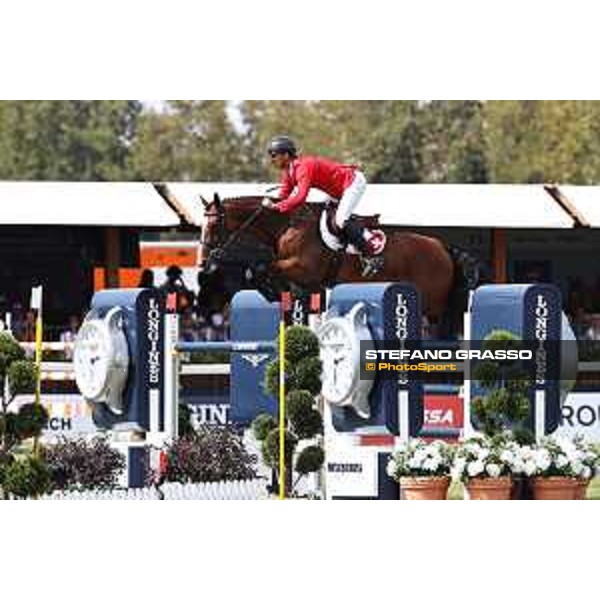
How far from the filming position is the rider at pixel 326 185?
1112 centimetres

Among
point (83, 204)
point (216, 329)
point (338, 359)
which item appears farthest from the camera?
point (216, 329)

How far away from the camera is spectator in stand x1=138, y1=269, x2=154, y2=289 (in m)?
11.4

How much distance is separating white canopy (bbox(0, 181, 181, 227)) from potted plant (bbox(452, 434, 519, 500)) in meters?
1.99

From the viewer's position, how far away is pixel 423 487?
1077cm

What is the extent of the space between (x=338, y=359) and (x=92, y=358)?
51.8 inches

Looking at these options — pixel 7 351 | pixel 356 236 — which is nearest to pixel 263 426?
pixel 356 236

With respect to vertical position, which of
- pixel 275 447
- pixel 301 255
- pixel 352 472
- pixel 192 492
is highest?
pixel 301 255

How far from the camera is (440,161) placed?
54.1ft

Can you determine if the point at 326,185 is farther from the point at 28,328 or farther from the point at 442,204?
the point at 28,328

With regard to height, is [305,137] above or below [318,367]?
above

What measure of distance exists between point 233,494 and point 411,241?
5.19ft

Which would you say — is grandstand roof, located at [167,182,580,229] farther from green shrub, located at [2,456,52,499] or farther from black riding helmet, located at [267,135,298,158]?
green shrub, located at [2,456,52,499]
